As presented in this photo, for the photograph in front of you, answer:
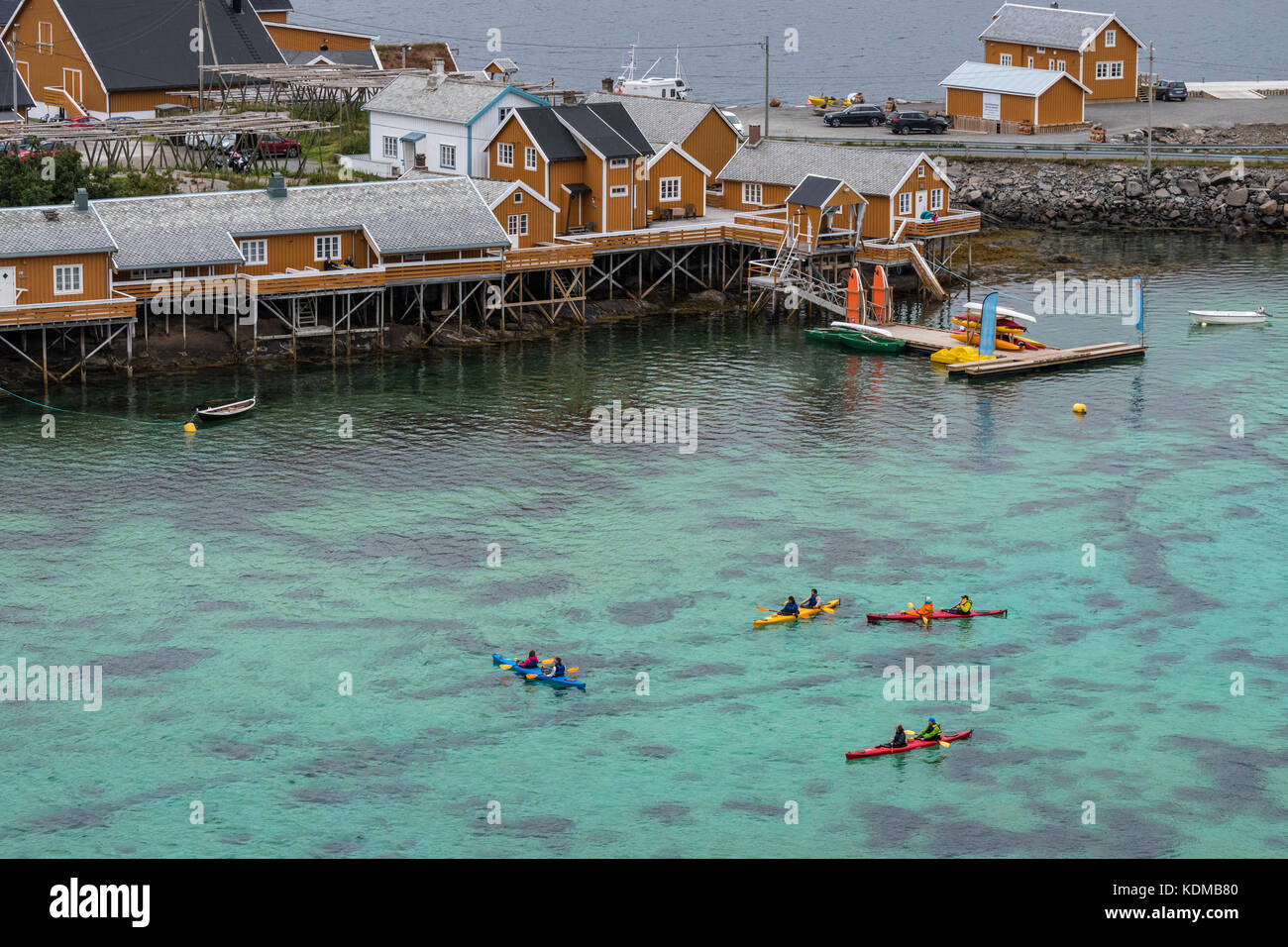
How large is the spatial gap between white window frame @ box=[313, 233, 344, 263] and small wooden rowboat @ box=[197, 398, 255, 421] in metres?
11.7

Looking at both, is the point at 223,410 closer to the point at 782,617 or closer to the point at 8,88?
the point at 782,617

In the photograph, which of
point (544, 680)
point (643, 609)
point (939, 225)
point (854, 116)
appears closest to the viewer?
point (544, 680)

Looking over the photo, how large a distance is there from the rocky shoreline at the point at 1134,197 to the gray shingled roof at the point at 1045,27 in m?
15.9

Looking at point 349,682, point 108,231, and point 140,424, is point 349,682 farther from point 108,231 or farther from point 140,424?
point 108,231

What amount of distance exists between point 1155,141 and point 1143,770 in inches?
3179

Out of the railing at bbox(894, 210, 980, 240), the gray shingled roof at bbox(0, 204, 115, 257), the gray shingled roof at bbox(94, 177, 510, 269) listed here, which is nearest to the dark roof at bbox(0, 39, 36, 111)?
the gray shingled roof at bbox(94, 177, 510, 269)

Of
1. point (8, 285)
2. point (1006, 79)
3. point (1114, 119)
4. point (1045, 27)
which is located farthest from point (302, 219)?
point (1045, 27)

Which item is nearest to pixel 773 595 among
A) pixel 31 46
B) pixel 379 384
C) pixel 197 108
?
pixel 379 384

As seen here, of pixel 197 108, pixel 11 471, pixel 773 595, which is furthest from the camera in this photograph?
pixel 197 108

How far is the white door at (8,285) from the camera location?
73438 mm

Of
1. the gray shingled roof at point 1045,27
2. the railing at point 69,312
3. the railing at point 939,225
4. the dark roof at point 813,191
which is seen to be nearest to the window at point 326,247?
the railing at point 69,312

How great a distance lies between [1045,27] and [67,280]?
76.9 m

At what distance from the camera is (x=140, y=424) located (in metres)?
71.0

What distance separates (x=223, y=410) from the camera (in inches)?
2820
